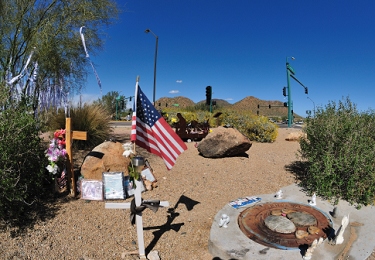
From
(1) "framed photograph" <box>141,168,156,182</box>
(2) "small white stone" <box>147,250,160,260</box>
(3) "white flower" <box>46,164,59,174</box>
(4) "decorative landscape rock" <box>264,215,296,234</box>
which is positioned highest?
(3) "white flower" <box>46,164,59,174</box>

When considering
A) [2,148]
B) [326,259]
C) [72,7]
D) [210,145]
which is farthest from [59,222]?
[72,7]

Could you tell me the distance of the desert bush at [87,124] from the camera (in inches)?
314

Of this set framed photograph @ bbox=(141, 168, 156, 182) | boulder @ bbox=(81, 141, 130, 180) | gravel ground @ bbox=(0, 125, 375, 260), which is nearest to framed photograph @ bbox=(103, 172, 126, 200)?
gravel ground @ bbox=(0, 125, 375, 260)

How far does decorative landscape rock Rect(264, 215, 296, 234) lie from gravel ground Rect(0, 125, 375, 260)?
34.2 inches

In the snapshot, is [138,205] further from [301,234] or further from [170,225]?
[301,234]

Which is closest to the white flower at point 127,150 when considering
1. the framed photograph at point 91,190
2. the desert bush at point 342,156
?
the framed photograph at point 91,190

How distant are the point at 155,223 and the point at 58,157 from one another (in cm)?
219

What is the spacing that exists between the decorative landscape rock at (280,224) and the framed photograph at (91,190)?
9.72ft

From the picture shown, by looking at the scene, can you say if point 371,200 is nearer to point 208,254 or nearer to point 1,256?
point 208,254

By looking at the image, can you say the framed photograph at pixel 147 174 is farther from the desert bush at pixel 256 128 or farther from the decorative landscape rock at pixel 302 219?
the desert bush at pixel 256 128

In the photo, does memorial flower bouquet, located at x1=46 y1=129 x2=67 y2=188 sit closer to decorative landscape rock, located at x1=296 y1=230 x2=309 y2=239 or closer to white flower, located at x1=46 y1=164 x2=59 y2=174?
white flower, located at x1=46 y1=164 x2=59 y2=174

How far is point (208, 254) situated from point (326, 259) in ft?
4.31

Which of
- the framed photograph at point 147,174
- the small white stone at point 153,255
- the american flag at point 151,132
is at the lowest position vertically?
the small white stone at point 153,255

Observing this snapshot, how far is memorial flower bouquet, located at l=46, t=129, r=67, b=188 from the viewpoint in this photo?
4906 mm
